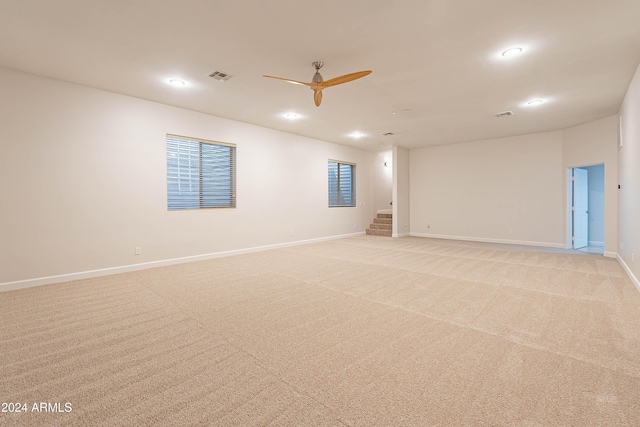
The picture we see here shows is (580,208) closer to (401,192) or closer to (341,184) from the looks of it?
(401,192)

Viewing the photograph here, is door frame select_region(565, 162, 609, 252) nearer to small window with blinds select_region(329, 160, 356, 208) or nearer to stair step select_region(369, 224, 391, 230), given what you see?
stair step select_region(369, 224, 391, 230)

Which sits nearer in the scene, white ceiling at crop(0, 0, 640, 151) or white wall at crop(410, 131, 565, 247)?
white ceiling at crop(0, 0, 640, 151)

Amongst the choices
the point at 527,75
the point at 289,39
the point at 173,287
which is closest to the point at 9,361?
the point at 173,287

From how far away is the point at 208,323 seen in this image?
9.44 feet

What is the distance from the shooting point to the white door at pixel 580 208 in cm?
716

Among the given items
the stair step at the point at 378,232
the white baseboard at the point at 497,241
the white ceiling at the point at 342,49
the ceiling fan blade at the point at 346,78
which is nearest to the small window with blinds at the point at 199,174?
the white ceiling at the point at 342,49

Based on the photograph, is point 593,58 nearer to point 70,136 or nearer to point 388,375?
point 388,375

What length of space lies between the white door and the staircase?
4.74 meters

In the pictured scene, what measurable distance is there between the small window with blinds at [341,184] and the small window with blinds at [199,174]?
3613 millimetres

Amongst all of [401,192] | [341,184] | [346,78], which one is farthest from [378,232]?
[346,78]

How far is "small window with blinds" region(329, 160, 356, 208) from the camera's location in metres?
9.38

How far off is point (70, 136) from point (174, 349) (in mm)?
3992

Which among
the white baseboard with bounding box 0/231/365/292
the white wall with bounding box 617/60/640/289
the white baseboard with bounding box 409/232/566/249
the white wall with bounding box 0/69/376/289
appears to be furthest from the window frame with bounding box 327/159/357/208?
Result: the white wall with bounding box 617/60/640/289

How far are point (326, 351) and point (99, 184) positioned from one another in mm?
4558
